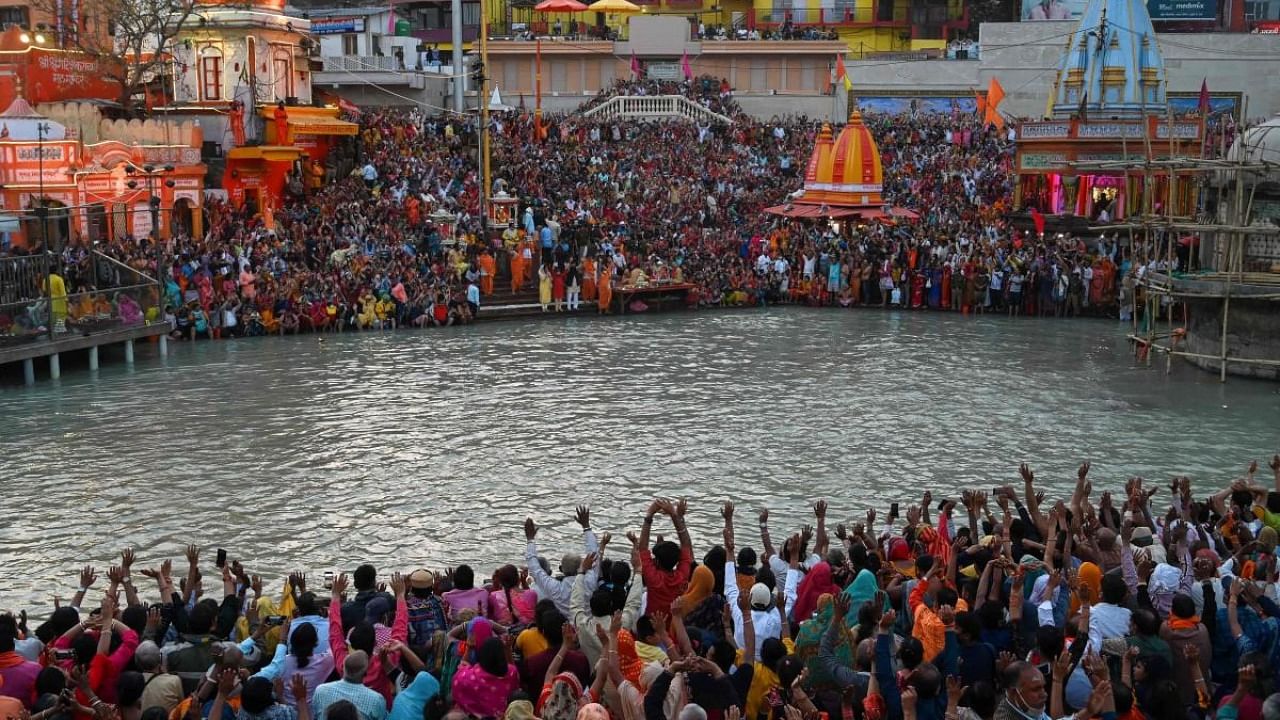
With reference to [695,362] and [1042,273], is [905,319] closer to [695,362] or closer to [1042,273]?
[1042,273]

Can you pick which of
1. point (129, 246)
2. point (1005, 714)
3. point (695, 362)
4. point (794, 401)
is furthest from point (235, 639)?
point (129, 246)

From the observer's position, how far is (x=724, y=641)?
7844mm

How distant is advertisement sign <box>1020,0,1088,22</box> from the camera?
168 ft

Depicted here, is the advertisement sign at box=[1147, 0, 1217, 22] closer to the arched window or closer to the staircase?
the staircase

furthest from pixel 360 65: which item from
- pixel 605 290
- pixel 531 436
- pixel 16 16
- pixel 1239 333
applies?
pixel 1239 333

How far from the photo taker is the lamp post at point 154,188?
24.3m

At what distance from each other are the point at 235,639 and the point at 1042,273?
22814 millimetres

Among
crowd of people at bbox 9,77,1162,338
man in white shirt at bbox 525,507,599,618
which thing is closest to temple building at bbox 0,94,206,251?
crowd of people at bbox 9,77,1162,338

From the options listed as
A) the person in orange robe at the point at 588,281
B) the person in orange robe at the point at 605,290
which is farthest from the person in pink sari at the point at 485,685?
the person in orange robe at the point at 588,281

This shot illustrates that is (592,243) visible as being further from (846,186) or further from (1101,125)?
(1101,125)

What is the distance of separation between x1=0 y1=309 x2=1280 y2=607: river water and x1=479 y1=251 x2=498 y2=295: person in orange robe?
11.6ft

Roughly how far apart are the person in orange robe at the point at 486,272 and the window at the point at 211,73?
11.1m

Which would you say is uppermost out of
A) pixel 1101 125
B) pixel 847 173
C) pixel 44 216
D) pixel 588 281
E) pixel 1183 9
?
pixel 1183 9

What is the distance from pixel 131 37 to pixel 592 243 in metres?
12.7
